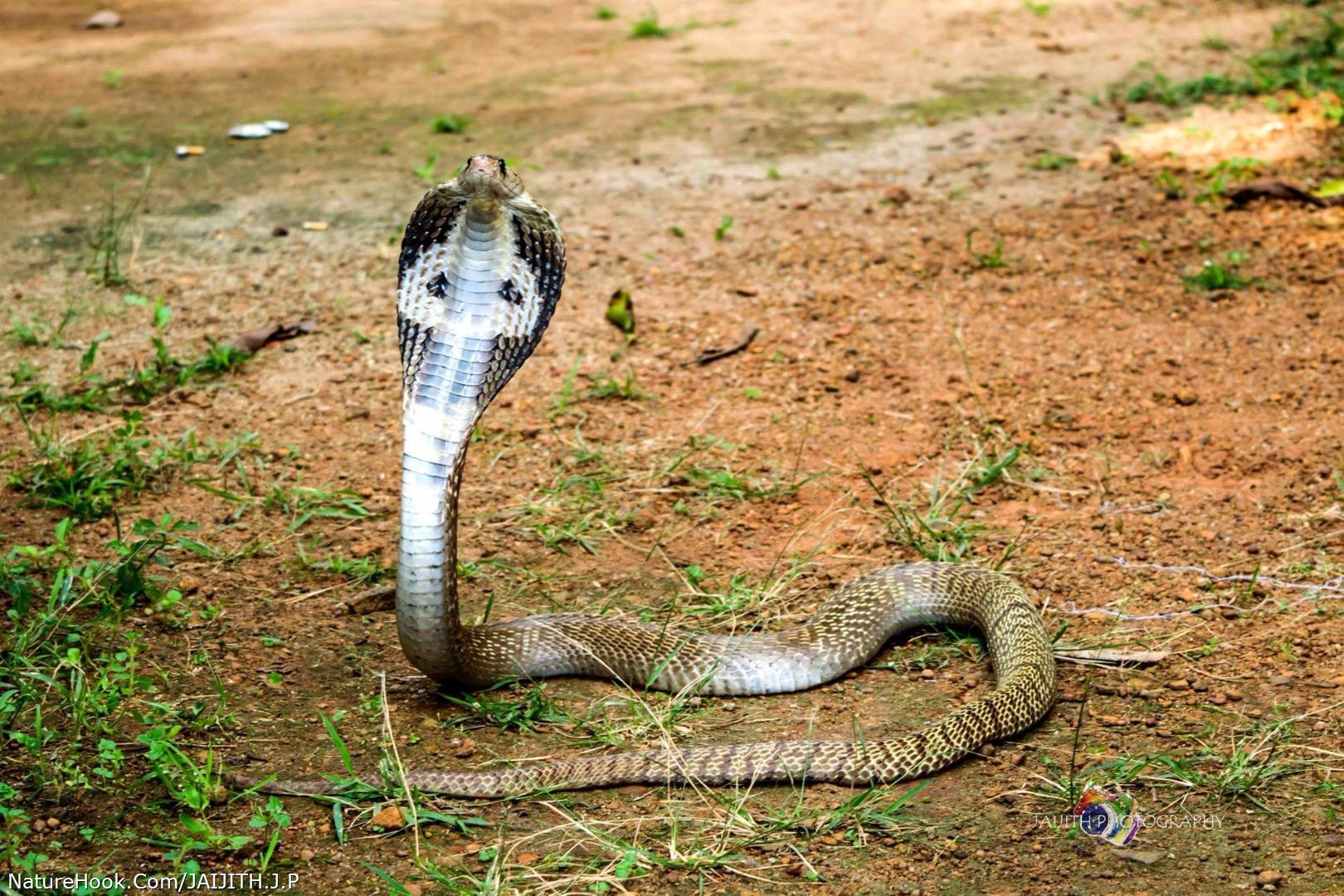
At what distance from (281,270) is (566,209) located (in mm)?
1522

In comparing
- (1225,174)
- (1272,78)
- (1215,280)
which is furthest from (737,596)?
(1272,78)

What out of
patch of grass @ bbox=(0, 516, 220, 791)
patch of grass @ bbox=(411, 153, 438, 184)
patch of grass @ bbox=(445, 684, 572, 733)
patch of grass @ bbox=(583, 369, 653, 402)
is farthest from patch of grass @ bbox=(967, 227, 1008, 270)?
patch of grass @ bbox=(0, 516, 220, 791)

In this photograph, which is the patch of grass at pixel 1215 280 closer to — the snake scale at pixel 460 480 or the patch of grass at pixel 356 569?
the snake scale at pixel 460 480

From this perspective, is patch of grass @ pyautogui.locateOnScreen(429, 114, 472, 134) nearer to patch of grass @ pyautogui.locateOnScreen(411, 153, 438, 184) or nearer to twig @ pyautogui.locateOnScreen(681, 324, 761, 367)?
patch of grass @ pyautogui.locateOnScreen(411, 153, 438, 184)

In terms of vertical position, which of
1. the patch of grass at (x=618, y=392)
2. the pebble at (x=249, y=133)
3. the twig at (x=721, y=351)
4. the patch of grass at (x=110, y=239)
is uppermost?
the pebble at (x=249, y=133)

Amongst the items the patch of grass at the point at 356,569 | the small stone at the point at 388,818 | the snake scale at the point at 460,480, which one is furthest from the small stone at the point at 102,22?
the small stone at the point at 388,818

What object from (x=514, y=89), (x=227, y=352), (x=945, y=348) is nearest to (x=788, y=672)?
(x=945, y=348)

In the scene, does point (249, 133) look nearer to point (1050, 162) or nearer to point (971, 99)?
point (971, 99)

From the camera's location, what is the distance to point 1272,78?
346 inches

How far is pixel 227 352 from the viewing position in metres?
5.79

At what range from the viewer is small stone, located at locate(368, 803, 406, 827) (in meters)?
3.23

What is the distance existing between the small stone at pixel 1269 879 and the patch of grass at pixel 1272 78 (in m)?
6.52

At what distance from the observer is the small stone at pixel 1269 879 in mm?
2977

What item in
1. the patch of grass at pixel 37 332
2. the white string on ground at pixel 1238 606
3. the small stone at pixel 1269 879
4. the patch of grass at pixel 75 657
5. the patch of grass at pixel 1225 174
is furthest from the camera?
the patch of grass at pixel 1225 174
